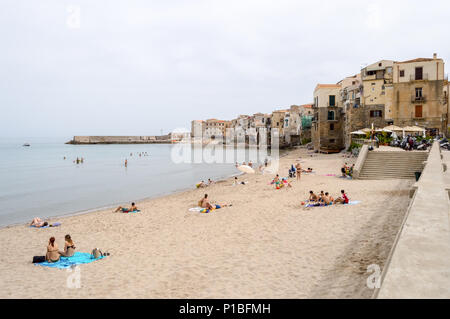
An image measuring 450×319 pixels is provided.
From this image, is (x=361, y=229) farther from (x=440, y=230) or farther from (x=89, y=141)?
(x=89, y=141)

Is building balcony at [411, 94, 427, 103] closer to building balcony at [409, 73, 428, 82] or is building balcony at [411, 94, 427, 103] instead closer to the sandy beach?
building balcony at [409, 73, 428, 82]

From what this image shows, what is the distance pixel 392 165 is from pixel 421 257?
61.1 feet

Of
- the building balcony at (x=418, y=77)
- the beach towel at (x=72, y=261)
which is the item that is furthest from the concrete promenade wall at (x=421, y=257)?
the building balcony at (x=418, y=77)

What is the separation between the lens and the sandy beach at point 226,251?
23.9 feet

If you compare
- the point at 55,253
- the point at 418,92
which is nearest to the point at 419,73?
the point at 418,92

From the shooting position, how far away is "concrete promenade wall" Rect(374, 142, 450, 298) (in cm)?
419

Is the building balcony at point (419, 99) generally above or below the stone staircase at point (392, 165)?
above

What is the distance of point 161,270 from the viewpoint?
28.5ft

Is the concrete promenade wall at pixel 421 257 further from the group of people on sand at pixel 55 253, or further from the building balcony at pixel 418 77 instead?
the building balcony at pixel 418 77

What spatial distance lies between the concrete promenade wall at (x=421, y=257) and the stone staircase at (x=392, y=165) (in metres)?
13.3

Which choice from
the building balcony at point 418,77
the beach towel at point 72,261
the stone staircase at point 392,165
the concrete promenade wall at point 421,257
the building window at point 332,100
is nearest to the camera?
the concrete promenade wall at point 421,257

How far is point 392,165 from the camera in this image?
2183 centimetres

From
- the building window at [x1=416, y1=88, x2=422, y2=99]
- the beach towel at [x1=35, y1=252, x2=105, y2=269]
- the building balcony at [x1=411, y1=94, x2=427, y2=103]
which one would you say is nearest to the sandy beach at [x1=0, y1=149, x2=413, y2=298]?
the beach towel at [x1=35, y1=252, x2=105, y2=269]
